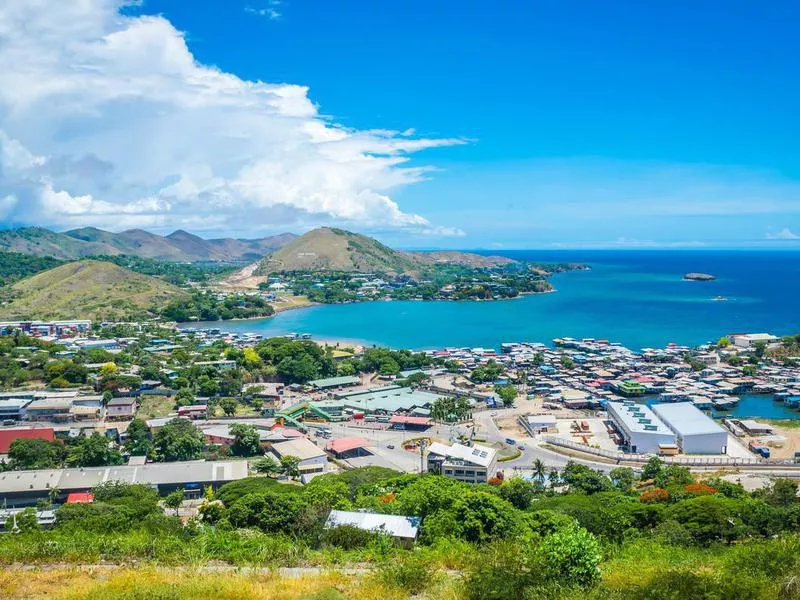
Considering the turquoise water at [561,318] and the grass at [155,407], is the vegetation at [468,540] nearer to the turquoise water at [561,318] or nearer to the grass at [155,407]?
the grass at [155,407]

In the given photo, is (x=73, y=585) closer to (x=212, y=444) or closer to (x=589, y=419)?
(x=212, y=444)

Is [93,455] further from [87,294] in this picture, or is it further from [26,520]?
[87,294]

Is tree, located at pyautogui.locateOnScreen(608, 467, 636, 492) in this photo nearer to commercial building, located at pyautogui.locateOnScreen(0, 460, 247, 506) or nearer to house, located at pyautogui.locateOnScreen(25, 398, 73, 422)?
commercial building, located at pyautogui.locateOnScreen(0, 460, 247, 506)

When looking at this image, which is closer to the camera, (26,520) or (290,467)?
(26,520)

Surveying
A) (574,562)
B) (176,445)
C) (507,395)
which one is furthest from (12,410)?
(574,562)

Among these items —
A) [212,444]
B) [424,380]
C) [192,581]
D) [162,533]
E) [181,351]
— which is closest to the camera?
[192,581]

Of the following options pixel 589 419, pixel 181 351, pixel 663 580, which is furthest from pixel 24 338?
pixel 663 580

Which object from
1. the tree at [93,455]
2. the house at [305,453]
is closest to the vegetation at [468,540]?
the house at [305,453]
